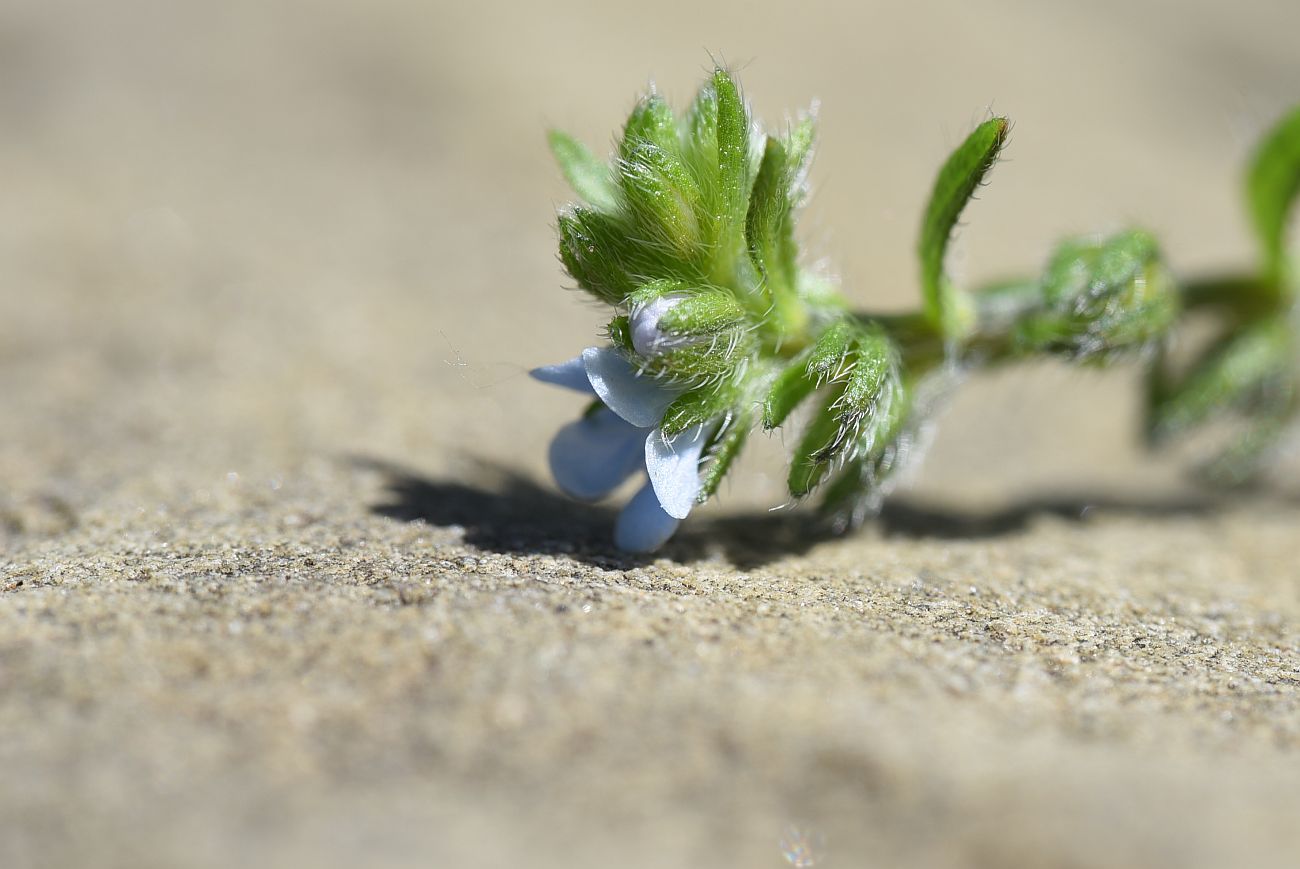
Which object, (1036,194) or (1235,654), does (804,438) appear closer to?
(1235,654)

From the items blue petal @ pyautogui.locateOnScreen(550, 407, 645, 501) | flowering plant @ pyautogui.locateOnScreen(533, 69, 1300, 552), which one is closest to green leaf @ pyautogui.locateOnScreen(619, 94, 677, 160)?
flowering plant @ pyautogui.locateOnScreen(533, 69, 1300, 552)

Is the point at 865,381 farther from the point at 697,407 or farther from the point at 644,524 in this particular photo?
the point at 644,524

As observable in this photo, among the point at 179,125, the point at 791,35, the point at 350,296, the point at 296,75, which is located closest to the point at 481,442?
the point at 350,296

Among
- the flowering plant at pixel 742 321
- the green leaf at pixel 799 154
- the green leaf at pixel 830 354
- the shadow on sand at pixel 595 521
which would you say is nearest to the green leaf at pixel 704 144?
the flowering plant at pixel 742 321

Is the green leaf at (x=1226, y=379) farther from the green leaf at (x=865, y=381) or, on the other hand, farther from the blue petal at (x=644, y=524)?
the blue petal at (x=644, y=524)

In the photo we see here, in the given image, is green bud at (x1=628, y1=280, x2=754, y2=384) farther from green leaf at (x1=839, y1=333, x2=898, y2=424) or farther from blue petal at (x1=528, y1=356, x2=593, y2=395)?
green leaf at (x1=839, y1=333, x2=898, y2=424)
